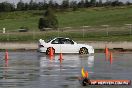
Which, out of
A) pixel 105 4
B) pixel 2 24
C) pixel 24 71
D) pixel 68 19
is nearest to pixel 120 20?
pixel 68 19

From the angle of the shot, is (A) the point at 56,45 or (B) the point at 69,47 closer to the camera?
(A) the point at 56,45

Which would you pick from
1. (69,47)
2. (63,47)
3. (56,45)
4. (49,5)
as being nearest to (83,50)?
(69,47)

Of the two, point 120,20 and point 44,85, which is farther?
point 120,20

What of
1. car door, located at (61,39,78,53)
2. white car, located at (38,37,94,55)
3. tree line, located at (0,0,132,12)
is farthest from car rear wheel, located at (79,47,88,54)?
tree line, located at (0,0,132,12)

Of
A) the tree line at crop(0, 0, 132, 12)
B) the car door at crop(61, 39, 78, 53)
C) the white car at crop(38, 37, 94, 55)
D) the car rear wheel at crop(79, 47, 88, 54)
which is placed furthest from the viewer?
the tree line at crop(0, 0, 132, 12)

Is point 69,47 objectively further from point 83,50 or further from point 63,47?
point 83,50

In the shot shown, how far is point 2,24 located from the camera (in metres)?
101

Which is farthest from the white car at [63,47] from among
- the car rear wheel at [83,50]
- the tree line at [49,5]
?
the tree line at [49,5]

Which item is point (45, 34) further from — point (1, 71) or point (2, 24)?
point (2, 24)

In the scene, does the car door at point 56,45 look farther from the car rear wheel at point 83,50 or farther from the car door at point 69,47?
the car rear wheel at point 83,50

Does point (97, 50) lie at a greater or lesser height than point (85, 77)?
lesser

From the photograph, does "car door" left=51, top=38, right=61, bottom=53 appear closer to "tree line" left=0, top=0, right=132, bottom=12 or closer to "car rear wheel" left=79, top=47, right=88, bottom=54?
"car rear wheel" left=79, top=47, right=88, bottom=54

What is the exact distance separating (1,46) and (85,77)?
28279 mm

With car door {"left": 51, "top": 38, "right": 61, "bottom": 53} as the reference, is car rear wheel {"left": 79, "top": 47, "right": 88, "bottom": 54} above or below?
below
